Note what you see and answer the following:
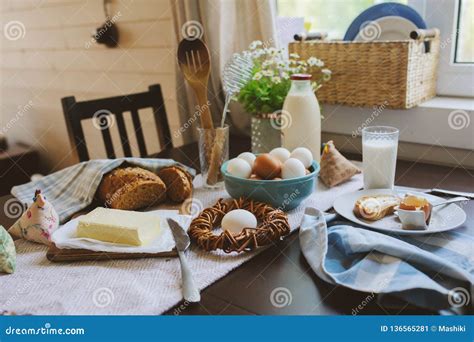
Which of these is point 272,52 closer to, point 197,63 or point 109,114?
point 197,63

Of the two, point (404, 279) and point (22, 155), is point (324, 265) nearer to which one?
point (404, 279)

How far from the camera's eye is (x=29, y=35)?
250 cm

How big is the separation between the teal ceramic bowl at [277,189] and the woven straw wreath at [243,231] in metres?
0.04

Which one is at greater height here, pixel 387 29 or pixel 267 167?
pixel 387 29

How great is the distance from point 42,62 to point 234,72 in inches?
66.6

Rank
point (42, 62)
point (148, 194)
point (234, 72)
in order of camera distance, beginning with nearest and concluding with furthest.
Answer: point (148, 194), point (234, 72), point (42, 62)

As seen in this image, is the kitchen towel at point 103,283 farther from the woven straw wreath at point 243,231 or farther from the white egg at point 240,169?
the white egg at point 240,169

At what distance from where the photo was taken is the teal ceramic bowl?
2.84 ft

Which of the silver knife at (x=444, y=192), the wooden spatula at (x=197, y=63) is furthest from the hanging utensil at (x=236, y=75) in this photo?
the silver knife at (x=444, y=192)

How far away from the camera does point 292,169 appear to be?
875 millimetres

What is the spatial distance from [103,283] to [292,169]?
1.31ft

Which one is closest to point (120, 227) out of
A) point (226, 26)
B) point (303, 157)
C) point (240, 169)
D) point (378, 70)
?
point (240, 169)

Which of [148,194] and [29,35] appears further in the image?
[29,35]
